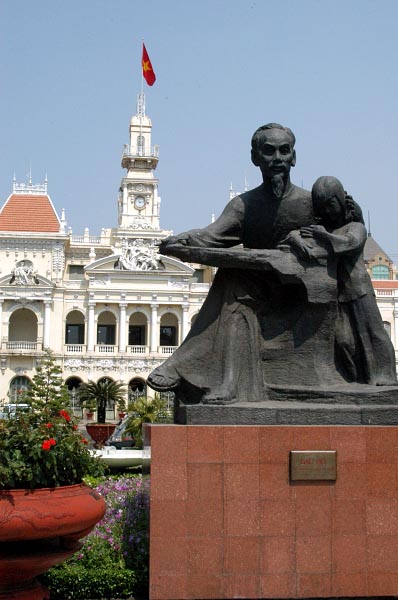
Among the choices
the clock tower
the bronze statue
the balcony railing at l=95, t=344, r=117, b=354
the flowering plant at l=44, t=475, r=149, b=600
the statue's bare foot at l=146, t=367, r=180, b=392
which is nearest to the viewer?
the statue's bare foot at l=146, t=367, r=180, b=392

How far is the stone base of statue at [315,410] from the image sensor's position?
484 centimetres

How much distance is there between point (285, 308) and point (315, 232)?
622 millimetres

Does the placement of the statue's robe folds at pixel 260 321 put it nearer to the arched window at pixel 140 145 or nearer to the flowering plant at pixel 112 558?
the flowering plant at pixel 112 558

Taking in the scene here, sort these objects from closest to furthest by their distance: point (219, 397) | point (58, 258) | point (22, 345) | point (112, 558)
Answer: point (219, 397) → point (112, 558) → point (22, 345) → point (58, 258)

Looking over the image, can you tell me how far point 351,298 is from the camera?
17.6 feet

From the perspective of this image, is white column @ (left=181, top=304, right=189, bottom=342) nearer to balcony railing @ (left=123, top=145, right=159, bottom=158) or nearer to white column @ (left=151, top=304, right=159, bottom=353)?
white column @ (left=151, top=304, right=159, bottom=353)

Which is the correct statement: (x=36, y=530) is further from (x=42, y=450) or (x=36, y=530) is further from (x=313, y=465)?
(x=313, y=465)

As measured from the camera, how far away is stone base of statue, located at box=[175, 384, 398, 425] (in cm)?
484

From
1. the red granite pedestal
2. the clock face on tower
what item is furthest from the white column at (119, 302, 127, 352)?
the red granite pedestal

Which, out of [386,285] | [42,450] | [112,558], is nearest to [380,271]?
[386,285]

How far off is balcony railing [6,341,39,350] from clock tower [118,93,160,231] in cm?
1086

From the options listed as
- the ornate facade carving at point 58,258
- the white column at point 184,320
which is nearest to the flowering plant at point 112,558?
the white column at point 184,320

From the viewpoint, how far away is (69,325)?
50438mm

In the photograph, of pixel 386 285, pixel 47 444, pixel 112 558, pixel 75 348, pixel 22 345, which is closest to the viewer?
pixel 47 444
